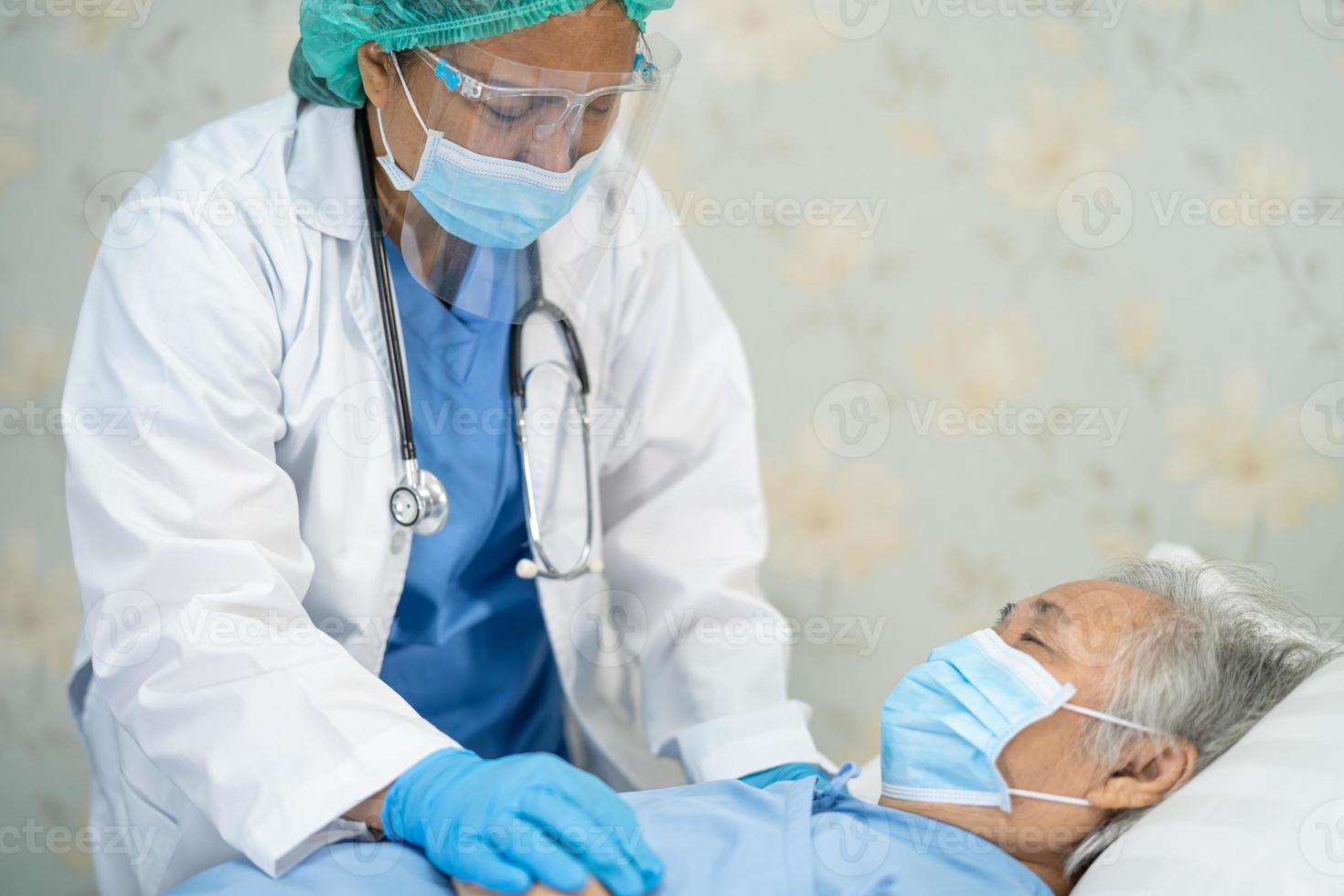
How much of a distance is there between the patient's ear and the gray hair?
1cm

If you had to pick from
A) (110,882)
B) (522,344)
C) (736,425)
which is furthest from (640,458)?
(110,882)

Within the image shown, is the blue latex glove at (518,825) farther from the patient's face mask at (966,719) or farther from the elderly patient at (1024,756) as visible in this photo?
the patient's face mask at (966,719)

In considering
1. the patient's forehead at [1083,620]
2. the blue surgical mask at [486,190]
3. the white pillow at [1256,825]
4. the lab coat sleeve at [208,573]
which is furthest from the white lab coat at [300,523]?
the white pillow at [1256,825]

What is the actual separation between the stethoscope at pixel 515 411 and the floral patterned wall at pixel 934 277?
610 millimetres

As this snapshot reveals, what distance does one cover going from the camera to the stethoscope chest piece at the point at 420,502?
127 centimetres

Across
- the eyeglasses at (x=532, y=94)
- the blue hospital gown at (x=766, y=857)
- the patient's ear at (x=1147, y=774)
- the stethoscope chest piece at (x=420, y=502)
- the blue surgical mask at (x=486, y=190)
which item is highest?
the eyeglasses at (x=532, y=94)

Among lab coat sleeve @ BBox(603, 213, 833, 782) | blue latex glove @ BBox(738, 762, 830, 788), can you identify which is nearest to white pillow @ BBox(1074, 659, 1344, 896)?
blue latex glove @ BBox(738, 762, 830, 788)

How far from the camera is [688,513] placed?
1.59 m

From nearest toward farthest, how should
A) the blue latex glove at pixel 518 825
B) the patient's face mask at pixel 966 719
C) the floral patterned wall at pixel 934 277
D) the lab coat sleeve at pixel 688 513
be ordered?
the blue latex glove at pixel 518 825
the patient's face mask at pixel 966 719
the lab coat sleeve at pixel 688 513
the floral patterned wall at pixel 934 277

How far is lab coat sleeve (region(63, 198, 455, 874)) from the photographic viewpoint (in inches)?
42.1

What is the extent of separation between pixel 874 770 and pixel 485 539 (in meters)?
0.61

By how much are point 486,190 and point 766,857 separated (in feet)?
2.43

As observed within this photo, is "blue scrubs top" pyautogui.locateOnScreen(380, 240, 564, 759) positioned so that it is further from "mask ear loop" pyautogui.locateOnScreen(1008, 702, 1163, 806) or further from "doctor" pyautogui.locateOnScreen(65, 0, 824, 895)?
"mask ear loop" pyautogui.locateOnScreen(1008, 702, 1163, 806)

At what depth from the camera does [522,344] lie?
1.44m
